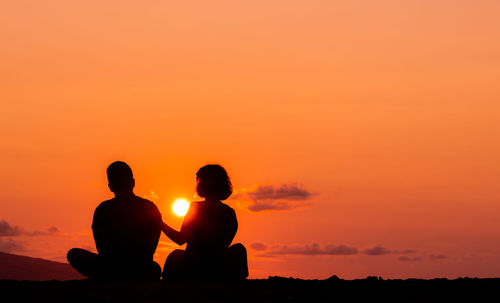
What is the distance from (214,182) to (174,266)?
1.61 meters

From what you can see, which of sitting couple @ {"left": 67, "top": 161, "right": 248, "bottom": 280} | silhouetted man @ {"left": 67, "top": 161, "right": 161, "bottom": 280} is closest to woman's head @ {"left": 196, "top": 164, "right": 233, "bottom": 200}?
sitting couple @ {"left": 67, "top": 161, "right": 248, "bottom": 280}

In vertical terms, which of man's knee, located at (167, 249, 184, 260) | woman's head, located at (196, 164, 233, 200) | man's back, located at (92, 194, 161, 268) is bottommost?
man's knee, located at (167, 249, 184, 260)

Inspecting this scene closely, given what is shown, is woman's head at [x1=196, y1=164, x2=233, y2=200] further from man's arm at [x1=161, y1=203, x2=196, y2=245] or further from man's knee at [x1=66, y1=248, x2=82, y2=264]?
man's knee at [x1=66, y1=248, x2=82, y2=264]

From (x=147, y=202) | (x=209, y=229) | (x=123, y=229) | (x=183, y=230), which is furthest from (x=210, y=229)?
(x=123, y=229)

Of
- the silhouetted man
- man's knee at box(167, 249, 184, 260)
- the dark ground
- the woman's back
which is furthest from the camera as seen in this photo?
man's knee at box(167, 249, 184, 260)

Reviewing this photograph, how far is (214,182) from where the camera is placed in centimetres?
1299

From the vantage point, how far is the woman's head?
12969mm

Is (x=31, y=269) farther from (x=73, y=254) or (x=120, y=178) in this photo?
(x=120, y=178)

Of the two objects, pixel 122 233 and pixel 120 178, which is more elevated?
pixel 120 178

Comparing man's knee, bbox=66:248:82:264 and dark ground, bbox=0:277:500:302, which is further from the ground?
man's knee, bbox=66:248:82:264

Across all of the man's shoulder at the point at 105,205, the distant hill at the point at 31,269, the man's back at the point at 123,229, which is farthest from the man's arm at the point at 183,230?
the distant hill at the point at 31,269

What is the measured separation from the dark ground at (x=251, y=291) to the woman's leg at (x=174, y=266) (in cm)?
116

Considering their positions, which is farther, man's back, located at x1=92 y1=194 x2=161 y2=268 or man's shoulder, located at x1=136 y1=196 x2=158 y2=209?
man's shoulder, located at x1=136 y1=196 x2=158 y2=209

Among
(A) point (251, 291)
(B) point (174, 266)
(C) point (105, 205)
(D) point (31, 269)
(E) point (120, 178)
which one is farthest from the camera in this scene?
(D) point (31, 269)
